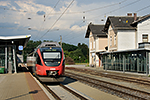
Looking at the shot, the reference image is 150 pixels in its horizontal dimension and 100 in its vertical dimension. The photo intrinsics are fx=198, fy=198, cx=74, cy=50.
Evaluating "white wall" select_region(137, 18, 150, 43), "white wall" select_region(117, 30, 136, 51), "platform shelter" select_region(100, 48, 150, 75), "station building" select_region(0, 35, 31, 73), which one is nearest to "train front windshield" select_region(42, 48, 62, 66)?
"station building" select_region(0, 35, 31, 73)

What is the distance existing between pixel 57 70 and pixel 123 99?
509 centimetres

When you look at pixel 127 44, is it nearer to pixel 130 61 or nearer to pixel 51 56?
pixel 130 61

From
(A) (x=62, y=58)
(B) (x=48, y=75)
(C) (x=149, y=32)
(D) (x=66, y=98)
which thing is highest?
(C) (x=149, y=32)

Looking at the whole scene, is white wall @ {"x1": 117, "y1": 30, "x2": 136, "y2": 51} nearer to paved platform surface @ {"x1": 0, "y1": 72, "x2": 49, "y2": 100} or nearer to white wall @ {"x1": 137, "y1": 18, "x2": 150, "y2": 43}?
white wall @ {"x1": 137, "y1": 18, "x2": 150, "y2": 43}

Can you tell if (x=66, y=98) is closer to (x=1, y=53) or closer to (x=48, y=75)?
(x=48, y=75)

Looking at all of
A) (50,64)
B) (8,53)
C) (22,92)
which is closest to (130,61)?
(50,64)

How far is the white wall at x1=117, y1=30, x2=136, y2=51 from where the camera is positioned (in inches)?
1325

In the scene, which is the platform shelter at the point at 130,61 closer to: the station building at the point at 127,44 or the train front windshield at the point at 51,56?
the station building at the point at 127,44

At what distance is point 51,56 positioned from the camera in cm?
1354

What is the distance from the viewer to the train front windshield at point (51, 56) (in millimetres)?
13180

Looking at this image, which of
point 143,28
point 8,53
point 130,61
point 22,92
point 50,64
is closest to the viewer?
point 22,92

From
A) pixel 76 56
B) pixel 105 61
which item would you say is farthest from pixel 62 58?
pixel 76 56

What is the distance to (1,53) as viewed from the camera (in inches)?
881

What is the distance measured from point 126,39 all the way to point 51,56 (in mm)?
23034
